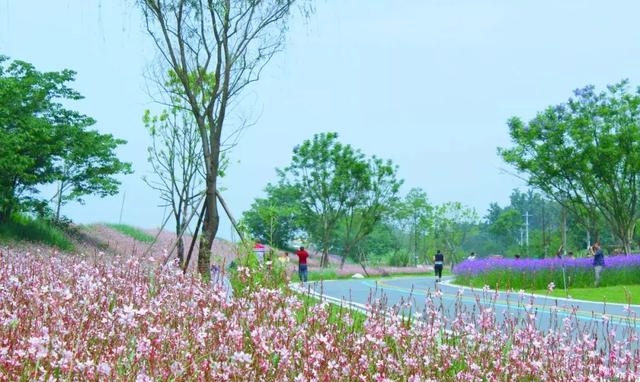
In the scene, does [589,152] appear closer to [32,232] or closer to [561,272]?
[561,272]

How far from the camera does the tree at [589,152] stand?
128 ft

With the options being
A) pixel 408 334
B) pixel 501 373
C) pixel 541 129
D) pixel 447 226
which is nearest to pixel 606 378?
pixel 501 373

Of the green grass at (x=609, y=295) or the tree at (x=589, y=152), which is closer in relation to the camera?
the green grass at (x=609, y=295)

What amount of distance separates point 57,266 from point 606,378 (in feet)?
22.3

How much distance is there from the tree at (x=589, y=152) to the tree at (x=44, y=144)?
73.1 ft

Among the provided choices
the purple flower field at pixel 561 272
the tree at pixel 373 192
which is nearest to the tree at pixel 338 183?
the tree at pixel 373 192

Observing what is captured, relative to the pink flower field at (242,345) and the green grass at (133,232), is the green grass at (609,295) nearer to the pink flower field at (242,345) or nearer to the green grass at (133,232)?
the pink flower field at (242,345)

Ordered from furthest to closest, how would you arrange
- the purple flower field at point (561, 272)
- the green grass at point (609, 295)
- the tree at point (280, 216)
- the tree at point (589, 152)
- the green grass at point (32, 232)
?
the tree at point (280, 216) → the tree at point (589, 152) → the green grass at point (32, 232) → the purple flower field at point (561, 272) → the green grass at point (609, 295)

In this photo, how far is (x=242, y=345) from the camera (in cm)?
486

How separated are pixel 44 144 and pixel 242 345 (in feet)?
89.5

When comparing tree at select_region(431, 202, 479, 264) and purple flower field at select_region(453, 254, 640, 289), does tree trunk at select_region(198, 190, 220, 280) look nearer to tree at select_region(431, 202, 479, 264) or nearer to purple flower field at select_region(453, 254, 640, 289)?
purple flower field at select_region(453, 254, 640, 289)

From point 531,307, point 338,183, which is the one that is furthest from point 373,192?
point 531,307

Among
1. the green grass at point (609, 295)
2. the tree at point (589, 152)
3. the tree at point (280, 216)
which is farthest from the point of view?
the tree at point (280, 216)

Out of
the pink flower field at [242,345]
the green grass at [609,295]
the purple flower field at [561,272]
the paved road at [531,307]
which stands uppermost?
the purple flower field at [561,272]
